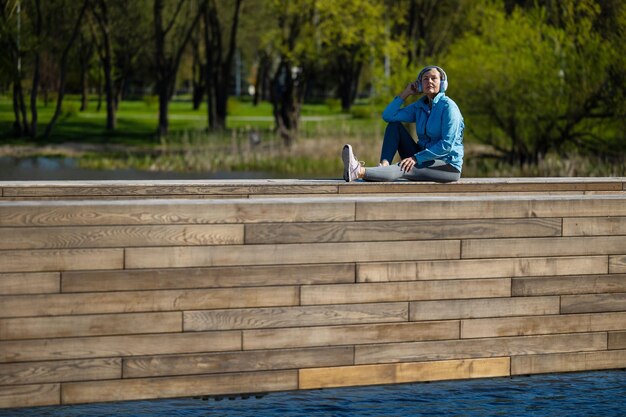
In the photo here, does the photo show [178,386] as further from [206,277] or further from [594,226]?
[594,226]

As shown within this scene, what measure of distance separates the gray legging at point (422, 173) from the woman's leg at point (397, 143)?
47cm

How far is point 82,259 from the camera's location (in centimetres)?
688

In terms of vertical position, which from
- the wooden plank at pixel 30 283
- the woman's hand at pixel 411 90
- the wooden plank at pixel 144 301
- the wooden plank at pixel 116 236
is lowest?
the wooden plank at pixel 144 301

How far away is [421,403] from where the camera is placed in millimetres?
7848

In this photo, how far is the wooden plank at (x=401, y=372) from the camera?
739 centimetres

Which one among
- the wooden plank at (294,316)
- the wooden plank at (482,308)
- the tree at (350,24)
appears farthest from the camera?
the tree at (350,24)

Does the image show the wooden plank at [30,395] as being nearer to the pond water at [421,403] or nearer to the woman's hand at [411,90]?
the pond water at [421,403]

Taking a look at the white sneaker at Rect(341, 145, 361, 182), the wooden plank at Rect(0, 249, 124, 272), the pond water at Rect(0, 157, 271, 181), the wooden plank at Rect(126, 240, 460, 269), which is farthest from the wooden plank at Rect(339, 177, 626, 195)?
the pond water at Rect(0, 157, 271, 181)

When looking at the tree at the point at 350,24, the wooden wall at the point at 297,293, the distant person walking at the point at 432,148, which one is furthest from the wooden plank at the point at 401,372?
the tree at the point at 350,24

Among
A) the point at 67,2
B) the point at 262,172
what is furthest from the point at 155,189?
the point at 67,2

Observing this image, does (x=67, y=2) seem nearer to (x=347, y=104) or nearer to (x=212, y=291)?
(x=347, y=104)

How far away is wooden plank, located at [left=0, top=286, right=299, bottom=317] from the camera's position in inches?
268

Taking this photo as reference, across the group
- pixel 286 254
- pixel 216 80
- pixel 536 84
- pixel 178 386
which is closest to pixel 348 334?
pixel 286 254

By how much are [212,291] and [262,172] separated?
68.0 feet
